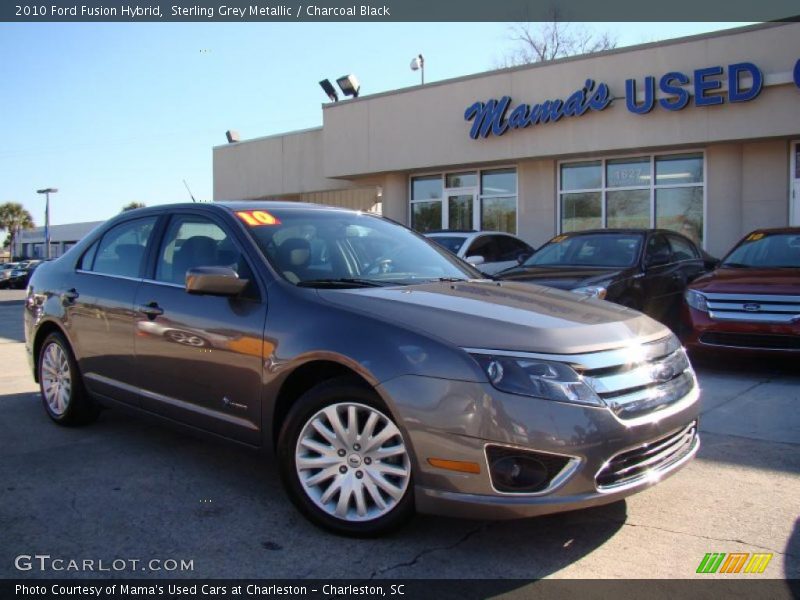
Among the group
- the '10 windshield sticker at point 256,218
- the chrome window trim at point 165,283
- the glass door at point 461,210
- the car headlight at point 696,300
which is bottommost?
the car headlight at point 696,300

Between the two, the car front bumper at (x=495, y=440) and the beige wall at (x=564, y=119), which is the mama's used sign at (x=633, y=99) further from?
the car front bumper at (x=495, y=440)

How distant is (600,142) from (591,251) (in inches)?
225

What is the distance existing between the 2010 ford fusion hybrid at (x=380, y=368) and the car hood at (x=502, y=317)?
0.01m

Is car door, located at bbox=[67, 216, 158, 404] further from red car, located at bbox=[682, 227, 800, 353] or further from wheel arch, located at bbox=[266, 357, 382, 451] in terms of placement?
red car, located at bbox=[682, 227, 800, 353]

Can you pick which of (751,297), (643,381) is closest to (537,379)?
(643,381)

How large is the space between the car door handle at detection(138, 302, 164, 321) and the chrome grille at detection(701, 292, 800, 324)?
558cm

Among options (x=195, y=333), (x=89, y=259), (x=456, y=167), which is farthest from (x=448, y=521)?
(x=456, y=167)

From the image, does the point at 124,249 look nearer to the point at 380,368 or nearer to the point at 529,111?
the point at 380,368

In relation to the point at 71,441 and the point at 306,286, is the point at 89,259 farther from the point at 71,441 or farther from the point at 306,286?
the point at 306,286

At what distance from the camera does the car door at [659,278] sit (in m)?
8.56

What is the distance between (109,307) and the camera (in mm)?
4672

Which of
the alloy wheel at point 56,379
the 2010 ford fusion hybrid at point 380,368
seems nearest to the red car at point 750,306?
the 2010 ford fusion hybrid at point 380,368

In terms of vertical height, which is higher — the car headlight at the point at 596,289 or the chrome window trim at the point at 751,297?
the car headlight at the point at 596,289

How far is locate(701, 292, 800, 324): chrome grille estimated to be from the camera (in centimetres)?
689
